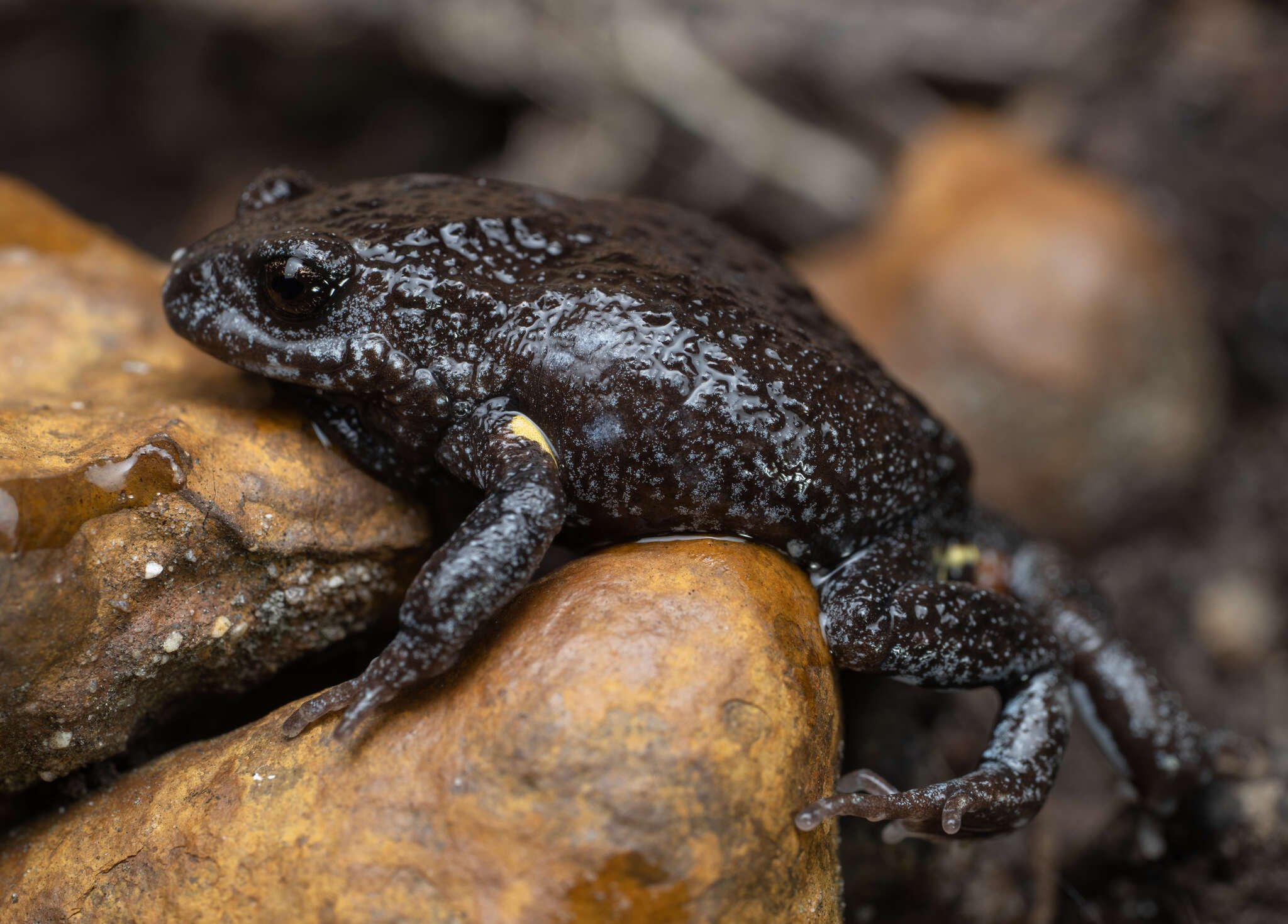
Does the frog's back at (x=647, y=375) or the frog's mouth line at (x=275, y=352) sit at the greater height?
the frog's back at (x=647, y=375)

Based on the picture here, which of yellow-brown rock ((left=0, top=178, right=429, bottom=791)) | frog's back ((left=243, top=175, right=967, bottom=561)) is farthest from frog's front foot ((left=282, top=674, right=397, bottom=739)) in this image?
frog's back ((left=243, top=175, right=967, bottom=561))

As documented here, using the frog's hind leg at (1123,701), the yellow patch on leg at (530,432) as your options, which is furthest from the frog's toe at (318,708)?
the frog's hind leg at (1123,701)

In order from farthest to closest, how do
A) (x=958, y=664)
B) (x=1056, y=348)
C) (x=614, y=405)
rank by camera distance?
(x=1056, y=348)
(x=958, y=664)
(x=614, y=405)

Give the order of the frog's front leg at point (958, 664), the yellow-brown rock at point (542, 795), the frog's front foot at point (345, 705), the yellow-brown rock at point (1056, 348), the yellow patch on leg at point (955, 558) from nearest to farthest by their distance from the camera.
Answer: the yellow-brown rock at point (542, 795) → the frog's front foot at point (345, 705) → the frog's front leg at point (958, 664) → the yellow patch on leg at point (955, 558) → the yellow-brown rock at point (1056, 348)

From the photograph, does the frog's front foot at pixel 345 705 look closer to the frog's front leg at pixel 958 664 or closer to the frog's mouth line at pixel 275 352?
the frog's mouth line at pixel 275 352

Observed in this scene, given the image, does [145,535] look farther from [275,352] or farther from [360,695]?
[360,695]

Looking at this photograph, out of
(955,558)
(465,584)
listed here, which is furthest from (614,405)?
(955,558)

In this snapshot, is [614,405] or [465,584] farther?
[614,405]

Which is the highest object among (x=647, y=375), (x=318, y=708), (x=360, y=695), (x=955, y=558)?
(x=647, y=375)
